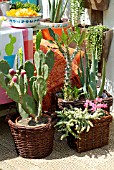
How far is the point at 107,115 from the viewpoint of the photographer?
3285mm

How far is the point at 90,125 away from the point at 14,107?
2.20 ft

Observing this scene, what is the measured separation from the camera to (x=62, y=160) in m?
3.18

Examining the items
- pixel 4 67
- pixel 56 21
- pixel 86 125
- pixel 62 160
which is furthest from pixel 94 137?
pixel 56 21

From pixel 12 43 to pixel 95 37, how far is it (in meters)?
0.78

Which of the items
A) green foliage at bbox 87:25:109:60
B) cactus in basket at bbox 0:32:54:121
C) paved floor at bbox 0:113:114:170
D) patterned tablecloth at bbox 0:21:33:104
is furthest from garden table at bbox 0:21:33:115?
green foliage at bbox 87:25:109:60

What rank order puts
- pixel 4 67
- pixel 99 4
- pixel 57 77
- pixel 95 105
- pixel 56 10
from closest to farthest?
pixel 4 67 < pixel 95 105 < pixel 57 77 < pixel 99 4 < pixel 56 10

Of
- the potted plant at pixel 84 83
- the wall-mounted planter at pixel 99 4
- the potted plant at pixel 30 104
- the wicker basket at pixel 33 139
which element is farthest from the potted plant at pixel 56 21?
the wicker basket at pixel 33 139

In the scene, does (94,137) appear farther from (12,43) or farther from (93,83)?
(12,43)

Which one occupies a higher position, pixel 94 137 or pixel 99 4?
pixel 99 4

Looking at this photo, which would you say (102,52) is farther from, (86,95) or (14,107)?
(14,107)

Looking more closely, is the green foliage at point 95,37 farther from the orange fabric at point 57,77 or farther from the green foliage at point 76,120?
the green foliage at point 76,120

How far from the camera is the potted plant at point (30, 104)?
9.93 feet

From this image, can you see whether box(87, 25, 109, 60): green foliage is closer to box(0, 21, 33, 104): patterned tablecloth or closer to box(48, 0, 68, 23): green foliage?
box(48, 0, 68, 23): green foliage

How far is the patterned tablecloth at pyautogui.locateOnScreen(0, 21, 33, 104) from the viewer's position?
3275 millimetres
